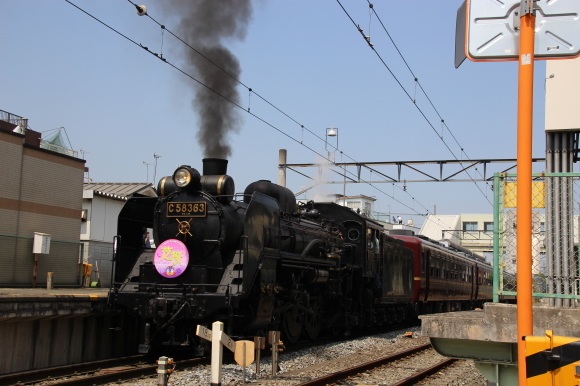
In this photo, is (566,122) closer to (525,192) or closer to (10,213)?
(525,192)

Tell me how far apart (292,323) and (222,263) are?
278 cm

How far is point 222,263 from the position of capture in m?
11.3

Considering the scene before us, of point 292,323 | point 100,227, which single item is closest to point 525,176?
point 292,323

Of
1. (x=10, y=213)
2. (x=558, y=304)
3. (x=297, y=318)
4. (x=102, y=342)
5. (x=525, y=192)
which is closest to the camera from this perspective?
(x=525, y=192)

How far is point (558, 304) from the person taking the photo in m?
6.51

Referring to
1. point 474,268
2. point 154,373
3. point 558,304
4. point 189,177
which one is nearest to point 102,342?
point 154,373

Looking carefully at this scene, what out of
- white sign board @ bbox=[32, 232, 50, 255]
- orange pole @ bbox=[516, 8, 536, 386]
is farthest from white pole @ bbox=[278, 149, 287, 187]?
orange pole @ bbox=[516, 8, 536, 386]

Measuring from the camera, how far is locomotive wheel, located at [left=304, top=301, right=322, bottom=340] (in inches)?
556

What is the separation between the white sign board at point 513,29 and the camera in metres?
4.38

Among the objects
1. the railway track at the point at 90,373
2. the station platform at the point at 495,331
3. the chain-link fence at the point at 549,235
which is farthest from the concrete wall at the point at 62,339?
the chain-link fence at the point at 549,235

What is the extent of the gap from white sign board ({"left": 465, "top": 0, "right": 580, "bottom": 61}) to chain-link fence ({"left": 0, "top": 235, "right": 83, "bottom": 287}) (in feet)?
52.6

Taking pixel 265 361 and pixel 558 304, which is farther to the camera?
pixel 265 361

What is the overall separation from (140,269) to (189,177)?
2.03 metres

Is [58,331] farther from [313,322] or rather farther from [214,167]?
[313,322]
